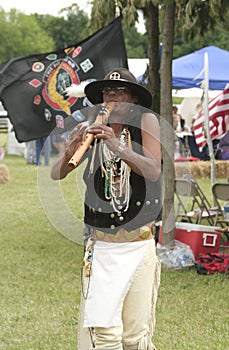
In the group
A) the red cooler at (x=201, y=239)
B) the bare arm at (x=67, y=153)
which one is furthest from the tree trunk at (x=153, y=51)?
the bare arm at (x=67, y=153)

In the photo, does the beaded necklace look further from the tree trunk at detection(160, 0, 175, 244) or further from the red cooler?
the red cooler

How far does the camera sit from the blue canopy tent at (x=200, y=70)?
13.9 meters

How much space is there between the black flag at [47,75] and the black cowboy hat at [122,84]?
4088 millimetres

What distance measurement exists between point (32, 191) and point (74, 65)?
23.0ft

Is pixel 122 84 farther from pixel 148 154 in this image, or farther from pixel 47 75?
pixel 47 75

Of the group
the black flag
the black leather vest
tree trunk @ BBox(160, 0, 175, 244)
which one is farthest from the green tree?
the black leather vest

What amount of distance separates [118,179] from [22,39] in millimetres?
70712

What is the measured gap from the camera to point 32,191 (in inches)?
578

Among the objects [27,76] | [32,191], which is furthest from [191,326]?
[32,191]

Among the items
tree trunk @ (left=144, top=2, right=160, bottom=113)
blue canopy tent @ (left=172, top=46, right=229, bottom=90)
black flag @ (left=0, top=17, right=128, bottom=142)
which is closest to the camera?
black flag @ (left=0, top=17, right=128, bottom=142)

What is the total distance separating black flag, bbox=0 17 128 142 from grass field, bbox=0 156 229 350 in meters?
1.40

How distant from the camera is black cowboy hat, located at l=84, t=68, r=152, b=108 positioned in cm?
371

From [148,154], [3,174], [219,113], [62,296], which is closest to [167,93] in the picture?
[62,296]

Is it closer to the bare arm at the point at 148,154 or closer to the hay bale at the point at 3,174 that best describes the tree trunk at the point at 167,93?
the bare arm at the point at 148,154
